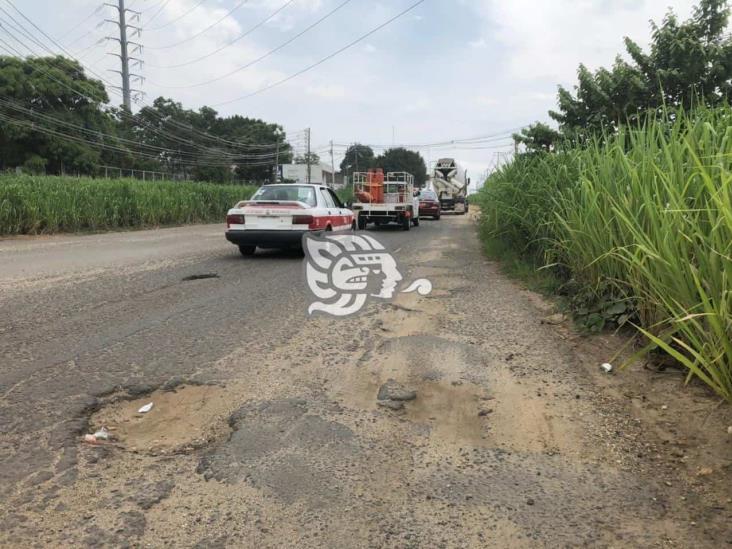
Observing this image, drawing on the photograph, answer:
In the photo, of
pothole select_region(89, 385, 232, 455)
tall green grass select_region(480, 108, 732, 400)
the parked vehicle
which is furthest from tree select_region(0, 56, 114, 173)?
pothole select_region(89, 385, 232, 455)

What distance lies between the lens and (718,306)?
2.80 metres

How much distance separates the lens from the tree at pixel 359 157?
105m

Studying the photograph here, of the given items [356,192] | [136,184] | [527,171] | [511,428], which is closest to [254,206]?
[527,171]

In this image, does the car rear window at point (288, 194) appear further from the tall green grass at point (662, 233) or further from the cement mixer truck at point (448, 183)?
the cement mixer truck at point (448, 183)

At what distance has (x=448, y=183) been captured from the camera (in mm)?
38438

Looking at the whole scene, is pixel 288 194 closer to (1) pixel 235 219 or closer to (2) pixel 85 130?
(1) pixel 235 219

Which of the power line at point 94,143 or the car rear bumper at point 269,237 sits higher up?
the power line at point 94,143

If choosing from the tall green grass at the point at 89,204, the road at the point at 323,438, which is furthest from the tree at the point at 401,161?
the road at the point at 323,438

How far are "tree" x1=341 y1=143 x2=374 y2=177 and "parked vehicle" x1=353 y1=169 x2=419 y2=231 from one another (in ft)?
273

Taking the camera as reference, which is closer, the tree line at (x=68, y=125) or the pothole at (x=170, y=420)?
the pothole at (x=170, y=420)

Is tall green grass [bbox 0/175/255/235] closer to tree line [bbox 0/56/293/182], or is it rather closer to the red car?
the red car

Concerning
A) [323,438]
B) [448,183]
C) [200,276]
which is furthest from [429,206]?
[323,438]

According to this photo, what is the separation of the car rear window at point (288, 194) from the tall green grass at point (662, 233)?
4.83 meters

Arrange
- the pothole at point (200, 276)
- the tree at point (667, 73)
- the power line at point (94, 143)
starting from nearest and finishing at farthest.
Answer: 1. the pothole at point (200, 276)
2. the tree at point (667, 73)
3. the power line at point (94, 143)
